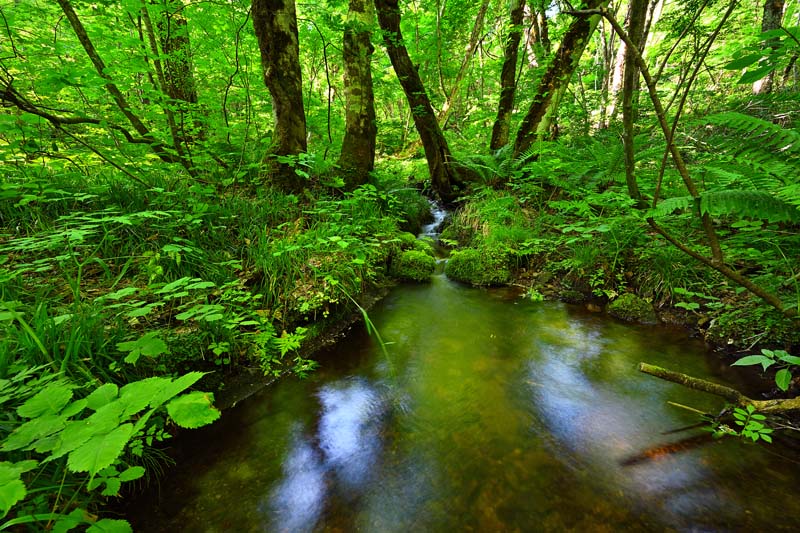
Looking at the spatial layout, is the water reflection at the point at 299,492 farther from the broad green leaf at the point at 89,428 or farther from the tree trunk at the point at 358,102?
the tree trunk at the point at 358,102

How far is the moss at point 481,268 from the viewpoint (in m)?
4.70

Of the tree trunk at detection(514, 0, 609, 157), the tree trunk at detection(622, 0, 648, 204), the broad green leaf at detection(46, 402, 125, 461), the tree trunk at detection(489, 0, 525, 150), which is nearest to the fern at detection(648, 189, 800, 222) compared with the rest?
the tree trunk at detection(622, 0, 648, 204)

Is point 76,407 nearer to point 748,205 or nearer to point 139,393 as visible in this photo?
point 139,393

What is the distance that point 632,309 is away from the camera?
11.7 ft

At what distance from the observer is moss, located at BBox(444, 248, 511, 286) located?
4.70 meters

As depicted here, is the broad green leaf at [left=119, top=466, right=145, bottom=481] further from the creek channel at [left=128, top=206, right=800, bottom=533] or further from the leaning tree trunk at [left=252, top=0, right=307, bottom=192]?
the leaning tree trunk at [left=252, top=0, right=307, bottom=192]

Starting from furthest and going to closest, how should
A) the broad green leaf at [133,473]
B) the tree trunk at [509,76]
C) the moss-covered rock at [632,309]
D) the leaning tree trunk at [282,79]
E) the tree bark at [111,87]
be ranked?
the tree trunk at [509,76] < the leaning tree trunk at [282,79] < the tree bark at [111,87] < the moss-covered rock at [632,309] < the broad green leaf at [133,473]

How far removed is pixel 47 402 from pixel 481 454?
214 cm

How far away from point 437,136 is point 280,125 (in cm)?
363

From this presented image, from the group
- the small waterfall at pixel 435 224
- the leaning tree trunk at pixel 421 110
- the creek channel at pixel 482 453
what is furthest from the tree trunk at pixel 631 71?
the small waterfall at pixel 435 224

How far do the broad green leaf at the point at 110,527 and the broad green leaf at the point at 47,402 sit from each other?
0.46 metres

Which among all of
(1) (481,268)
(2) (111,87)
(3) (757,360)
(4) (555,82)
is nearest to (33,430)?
(3) (757,360)

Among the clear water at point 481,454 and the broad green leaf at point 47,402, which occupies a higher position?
the broad green leaf at point 47,402

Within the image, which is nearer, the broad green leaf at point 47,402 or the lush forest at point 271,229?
the broad green leaf at point 47,402
